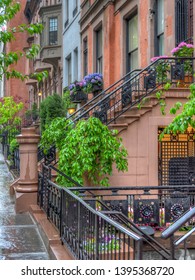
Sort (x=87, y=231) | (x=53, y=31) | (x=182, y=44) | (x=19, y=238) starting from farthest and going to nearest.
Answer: (x=53, y=31), (x=182, y=44), (x=19, y=238), (x=87, y=231)

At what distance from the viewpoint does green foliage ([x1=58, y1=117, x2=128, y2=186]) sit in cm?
1148

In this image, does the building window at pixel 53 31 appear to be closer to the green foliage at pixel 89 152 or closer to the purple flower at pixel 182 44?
the purple flower at pixel 182 44

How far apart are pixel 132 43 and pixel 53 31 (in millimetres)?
15507

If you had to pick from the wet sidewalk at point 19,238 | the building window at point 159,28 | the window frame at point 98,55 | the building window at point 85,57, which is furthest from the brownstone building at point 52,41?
the wet sidewalk at point 19,238

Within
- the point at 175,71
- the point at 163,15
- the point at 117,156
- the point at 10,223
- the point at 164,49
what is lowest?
the point at 10,223

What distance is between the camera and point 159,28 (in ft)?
52.5

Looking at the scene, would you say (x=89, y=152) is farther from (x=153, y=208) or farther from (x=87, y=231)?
(x=87, y=231)

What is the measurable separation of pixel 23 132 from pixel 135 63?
21.9 ft

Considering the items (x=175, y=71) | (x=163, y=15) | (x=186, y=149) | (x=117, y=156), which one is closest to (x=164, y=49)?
(x=163, y=15)

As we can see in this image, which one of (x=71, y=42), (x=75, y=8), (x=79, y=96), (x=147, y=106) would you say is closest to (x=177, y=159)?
(x=147, y=106)

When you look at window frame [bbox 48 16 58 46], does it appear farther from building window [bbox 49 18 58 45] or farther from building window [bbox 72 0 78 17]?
building window [bbox 72 0 78 17]

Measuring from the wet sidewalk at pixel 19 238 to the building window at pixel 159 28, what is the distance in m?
6.92

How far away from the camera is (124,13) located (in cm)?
1842
